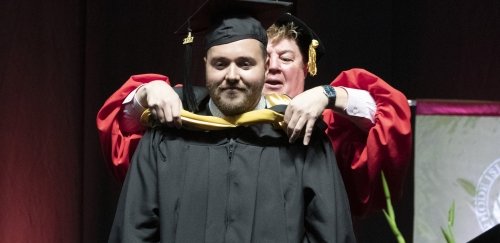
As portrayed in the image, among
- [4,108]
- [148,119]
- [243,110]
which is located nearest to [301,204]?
[243,110]

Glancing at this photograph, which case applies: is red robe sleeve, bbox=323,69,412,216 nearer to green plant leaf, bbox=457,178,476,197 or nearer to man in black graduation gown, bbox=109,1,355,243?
man in black graduation gown, bbox=109,1,355,243

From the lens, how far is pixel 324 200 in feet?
5.24

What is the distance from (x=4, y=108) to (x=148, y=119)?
658mm

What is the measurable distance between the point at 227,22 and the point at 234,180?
0.96 ft

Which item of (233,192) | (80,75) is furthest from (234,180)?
(80,75)

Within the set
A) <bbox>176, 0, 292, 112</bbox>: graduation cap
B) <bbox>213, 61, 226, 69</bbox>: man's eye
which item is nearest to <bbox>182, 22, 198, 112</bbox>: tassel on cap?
<bbox>176, 0, 292, 112</bbox>: graduation cap

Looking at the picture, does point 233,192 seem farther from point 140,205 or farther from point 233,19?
point 233,19

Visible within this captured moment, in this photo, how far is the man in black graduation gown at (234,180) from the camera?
1.59 metres

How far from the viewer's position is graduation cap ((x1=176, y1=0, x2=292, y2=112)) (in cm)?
162

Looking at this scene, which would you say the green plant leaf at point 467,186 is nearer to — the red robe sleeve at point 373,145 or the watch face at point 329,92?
the red robe sleeve at point 373,145

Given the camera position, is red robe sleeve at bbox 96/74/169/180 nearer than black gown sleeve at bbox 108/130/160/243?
No

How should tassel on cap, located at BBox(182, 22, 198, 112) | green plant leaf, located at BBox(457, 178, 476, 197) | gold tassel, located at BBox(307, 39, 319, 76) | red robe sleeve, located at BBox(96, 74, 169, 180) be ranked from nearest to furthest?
1. tassel on cap, located at BBox(182, 22, 198, 112)
2. red robe sleeve, located at BBox(96, 74, 169, 180)
3. gold tassel, located at BBox(307, 39, 319, 76)
4. green plant leaf, located at BBox(457, 178, 476, 197)

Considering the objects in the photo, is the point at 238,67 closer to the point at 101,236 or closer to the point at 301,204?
the point at 301,204

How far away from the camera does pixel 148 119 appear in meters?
1.71
